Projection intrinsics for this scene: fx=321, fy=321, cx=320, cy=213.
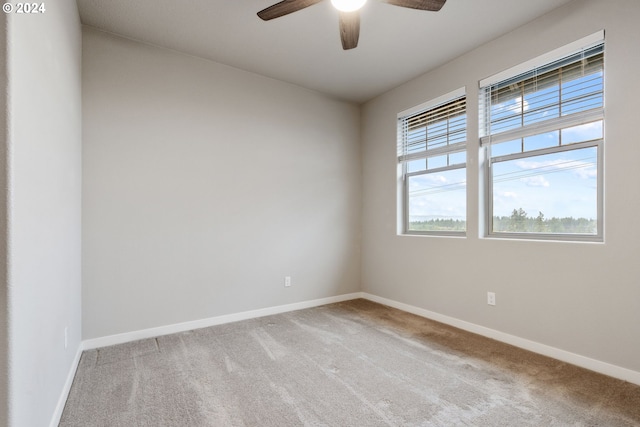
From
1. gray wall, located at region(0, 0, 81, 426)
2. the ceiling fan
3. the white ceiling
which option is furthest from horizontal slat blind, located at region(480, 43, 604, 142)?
gray wall, located at region(0, 0, 81, 426)

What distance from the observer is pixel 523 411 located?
70.6 inches

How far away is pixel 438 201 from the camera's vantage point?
354 cm

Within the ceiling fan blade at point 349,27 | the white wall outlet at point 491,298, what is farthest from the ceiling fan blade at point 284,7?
the white wall outlet at point 491,298

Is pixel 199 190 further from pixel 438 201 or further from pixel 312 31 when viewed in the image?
pixel 438 201

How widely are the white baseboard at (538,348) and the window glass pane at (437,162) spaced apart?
62.3 inches

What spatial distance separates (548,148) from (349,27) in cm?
186

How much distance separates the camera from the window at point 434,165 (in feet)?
10.8

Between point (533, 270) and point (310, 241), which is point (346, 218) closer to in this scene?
point (310, 241)

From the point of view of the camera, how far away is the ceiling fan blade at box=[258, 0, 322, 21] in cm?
198

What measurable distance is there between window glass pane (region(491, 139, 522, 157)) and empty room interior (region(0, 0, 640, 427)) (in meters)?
0.02

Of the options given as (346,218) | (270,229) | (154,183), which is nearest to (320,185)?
(346,218)

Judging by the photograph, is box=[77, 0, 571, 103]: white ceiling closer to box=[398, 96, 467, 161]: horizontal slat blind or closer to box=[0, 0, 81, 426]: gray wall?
box=[398, 96, 467, 161]: horizontal slat blind

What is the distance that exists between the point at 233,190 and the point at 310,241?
1.13m

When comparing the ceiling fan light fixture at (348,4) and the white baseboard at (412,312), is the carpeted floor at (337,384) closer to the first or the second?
the white baseboard at (412,312)
